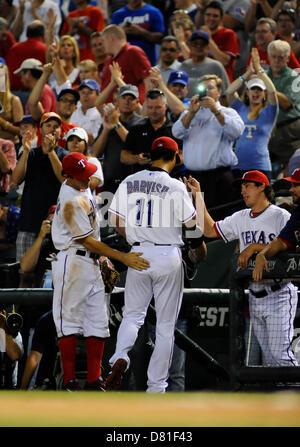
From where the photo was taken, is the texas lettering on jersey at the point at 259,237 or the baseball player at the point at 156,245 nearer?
the baseball player at the point at 156,245

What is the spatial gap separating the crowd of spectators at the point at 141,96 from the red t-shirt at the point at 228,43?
2 cm

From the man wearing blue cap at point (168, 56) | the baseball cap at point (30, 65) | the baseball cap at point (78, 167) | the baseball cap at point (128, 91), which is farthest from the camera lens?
the baseball cap at point (30, 65)

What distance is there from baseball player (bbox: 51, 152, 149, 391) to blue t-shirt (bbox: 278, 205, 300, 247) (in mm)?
1038

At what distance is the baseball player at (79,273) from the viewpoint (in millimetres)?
6371

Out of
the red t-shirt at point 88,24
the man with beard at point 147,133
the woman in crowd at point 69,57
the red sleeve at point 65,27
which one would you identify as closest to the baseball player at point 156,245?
the man with beard at point 147,133

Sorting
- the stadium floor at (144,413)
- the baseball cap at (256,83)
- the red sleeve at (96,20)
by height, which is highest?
the red sleeve at (96,20)

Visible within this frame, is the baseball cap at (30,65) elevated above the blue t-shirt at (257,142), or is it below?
above

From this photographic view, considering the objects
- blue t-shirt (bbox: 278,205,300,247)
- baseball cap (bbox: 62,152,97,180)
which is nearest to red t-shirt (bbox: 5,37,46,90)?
baseball cap (bbox: 62,152,97,180)

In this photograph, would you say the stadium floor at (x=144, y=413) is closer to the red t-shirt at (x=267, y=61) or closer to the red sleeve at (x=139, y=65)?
the red t-shirt at (x=267, y=61)

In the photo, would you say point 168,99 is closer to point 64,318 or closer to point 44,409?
point 64,318

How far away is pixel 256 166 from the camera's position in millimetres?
9148
